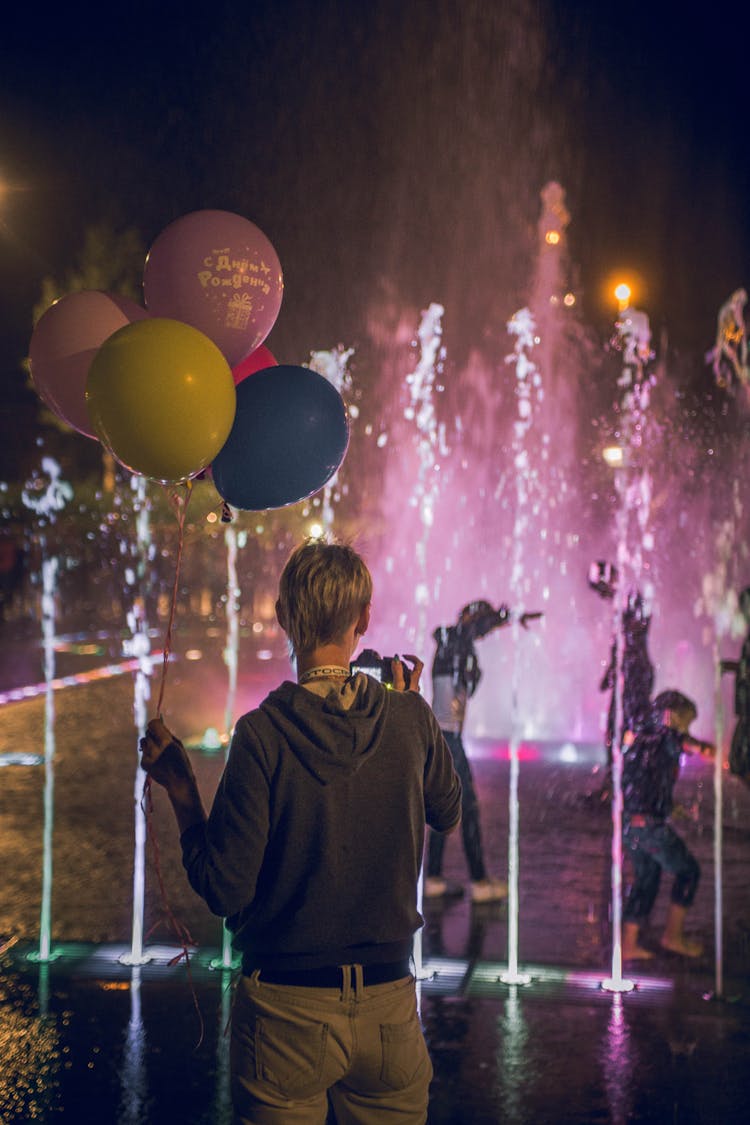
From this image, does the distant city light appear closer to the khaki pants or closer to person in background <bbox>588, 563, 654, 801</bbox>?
person in background <bbox>588, 563, 654, 801</bbox>

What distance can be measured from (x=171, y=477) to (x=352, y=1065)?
66.2 inches

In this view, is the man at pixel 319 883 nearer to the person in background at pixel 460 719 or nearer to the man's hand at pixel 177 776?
the man's hand at pixel 177 776

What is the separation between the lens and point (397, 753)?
2.19 meters

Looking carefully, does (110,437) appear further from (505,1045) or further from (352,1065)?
(505,1045)

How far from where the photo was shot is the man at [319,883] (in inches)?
83.4

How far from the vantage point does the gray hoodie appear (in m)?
2.11

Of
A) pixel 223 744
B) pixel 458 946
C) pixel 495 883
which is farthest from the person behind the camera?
pixel 223 744

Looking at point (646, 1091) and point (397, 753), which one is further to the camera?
point (646, 1091)

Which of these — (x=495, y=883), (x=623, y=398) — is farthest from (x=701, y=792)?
(x=623, y=398)

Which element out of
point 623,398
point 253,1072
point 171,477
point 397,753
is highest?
point 623,398

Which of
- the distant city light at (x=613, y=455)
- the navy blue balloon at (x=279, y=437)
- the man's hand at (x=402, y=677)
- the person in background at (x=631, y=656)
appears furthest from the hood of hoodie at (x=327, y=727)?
the distant city light at (x=613, y=455)

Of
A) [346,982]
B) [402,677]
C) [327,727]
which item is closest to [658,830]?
[402,677]

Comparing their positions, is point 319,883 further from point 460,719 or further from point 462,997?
point 460,719

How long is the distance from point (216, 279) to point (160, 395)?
81 cm
